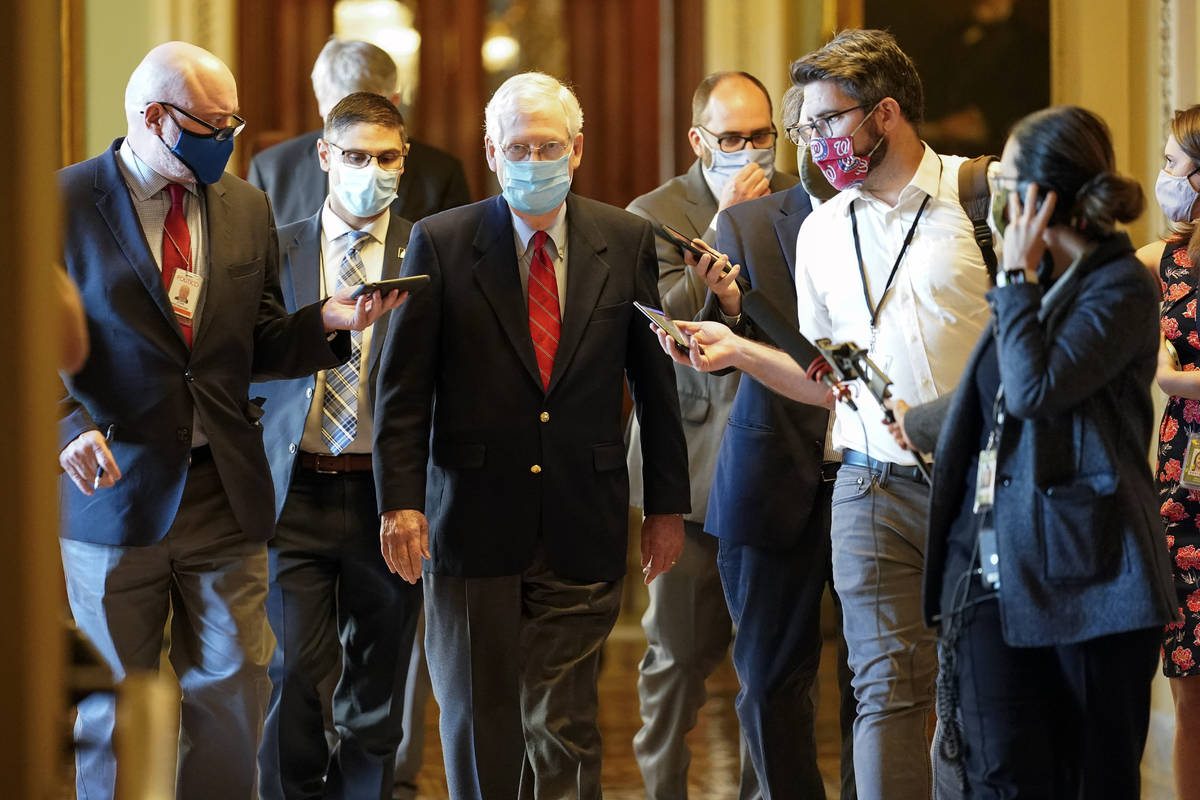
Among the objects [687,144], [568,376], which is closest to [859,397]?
[568,376]

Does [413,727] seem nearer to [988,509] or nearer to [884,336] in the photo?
[884,336]

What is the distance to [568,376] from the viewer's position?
353cm

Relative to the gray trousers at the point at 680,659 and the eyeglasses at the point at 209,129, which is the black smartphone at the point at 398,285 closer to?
the eyeglasses at the point at 209,129

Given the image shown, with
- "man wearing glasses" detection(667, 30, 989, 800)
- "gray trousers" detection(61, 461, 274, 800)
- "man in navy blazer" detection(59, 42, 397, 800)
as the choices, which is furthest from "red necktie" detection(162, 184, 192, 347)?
"man wearing glasses" detection(667, 30, 989, 800)

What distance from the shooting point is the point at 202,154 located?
355 centimetres

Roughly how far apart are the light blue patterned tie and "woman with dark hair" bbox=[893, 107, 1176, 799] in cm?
184

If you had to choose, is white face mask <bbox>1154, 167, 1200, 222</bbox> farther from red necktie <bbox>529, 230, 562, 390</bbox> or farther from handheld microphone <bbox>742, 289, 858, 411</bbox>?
red necktie <bbox>529, 230, 562, 390</bbox>

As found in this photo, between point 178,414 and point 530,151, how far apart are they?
3.21ft

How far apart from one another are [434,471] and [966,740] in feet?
4.59

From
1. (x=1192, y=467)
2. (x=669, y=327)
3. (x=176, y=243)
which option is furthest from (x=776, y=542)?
(x=176, y=243)

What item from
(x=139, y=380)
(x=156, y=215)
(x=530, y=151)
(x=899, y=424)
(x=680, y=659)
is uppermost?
(x=530, y=151)

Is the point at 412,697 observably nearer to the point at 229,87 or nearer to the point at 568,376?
the point at 568,376

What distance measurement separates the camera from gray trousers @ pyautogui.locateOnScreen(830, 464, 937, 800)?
10.6 feet

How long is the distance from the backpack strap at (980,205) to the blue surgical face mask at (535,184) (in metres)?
0.88
